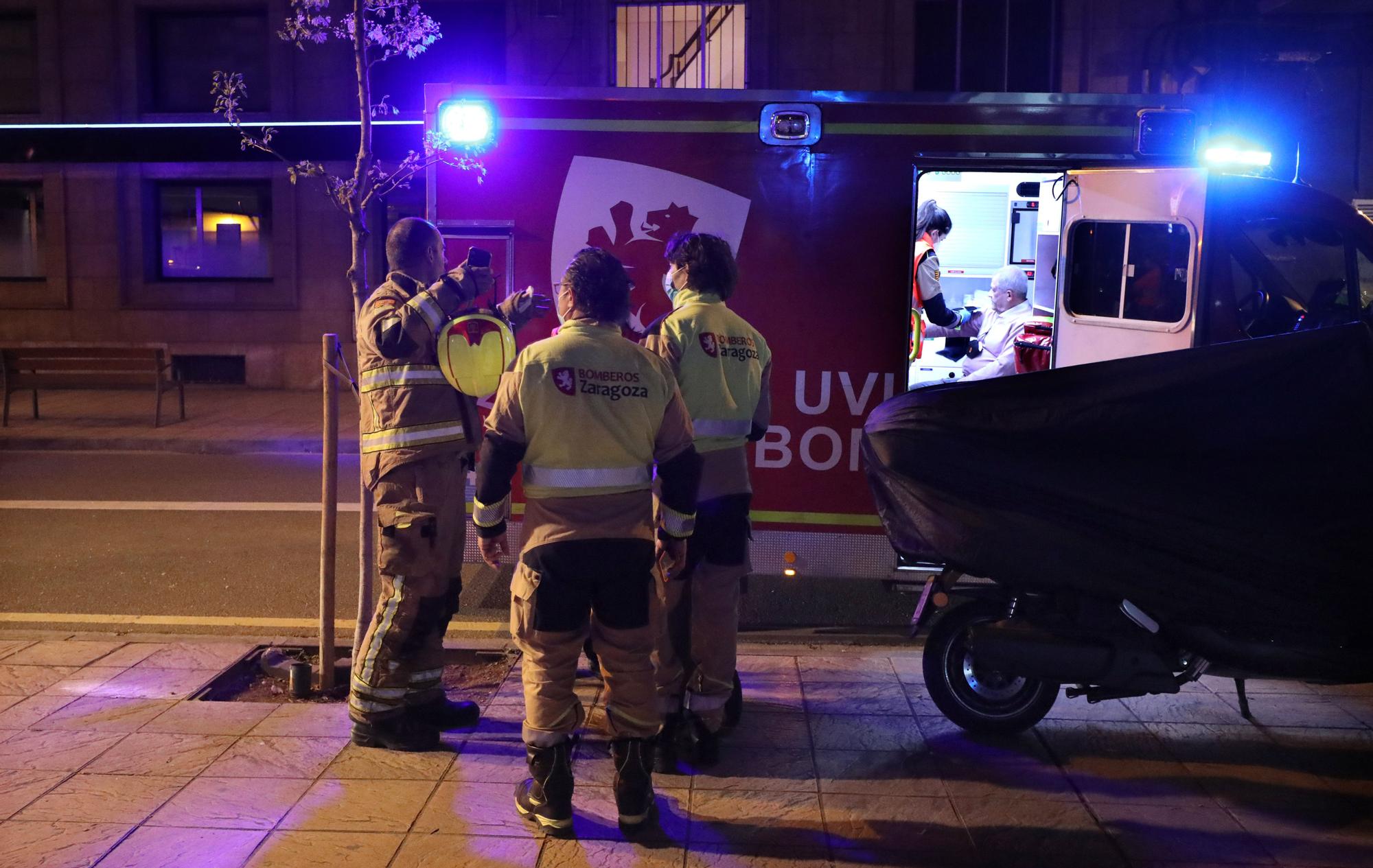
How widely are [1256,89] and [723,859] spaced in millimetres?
14223

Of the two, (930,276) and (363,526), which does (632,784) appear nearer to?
(363,526)

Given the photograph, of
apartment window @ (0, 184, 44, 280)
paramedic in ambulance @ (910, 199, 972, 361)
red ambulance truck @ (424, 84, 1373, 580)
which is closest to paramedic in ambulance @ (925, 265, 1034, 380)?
paramedic in ambulance @ (910, 199, 972, 361)

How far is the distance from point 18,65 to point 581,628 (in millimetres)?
17852

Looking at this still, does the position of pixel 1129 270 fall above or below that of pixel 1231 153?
below

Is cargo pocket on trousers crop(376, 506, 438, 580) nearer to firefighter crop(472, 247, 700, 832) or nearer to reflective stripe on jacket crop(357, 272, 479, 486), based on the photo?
reflective stripe on jacket crop(357, 272, 479, 486)

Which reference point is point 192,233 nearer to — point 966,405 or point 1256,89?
point 1256,89

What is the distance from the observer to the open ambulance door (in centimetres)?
583

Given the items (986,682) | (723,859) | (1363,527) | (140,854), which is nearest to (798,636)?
(986,682)

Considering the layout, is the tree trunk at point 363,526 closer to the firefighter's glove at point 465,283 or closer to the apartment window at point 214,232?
the firefighter's glove at point 465,283

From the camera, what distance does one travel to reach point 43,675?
546 cm

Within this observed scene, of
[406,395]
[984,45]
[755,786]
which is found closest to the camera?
[755,786]

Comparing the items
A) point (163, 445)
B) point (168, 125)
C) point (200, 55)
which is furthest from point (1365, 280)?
point (200, 55)

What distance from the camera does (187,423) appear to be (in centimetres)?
1366

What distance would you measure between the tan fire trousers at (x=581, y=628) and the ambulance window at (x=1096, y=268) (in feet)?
11.3
